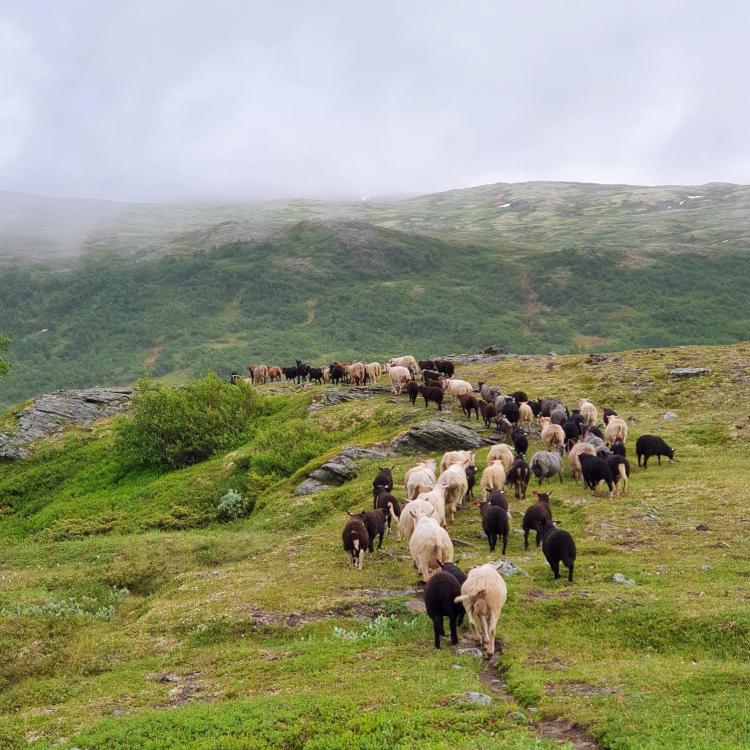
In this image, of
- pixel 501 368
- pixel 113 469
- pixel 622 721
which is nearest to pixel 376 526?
pixel 622 721

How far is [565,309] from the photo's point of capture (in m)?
162

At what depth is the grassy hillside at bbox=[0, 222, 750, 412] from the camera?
463ft

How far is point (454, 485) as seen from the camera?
22984 millimetres

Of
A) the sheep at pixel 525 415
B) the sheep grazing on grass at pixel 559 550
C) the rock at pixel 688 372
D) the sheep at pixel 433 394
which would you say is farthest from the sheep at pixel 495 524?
the rock at pixel 688 372

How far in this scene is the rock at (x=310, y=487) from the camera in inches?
1223

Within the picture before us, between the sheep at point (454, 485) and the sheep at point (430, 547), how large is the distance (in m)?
6.40

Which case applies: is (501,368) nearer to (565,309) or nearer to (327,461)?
(327,461)

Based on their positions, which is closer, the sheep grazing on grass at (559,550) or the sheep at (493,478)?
the sheep grazing on grass at (559,550)

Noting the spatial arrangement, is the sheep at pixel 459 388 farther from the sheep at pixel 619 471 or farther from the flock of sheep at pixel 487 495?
the sheep at pixel 619 471

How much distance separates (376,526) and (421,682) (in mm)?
9155

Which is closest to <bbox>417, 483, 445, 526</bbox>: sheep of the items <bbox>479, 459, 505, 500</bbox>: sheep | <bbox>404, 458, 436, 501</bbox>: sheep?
<bbox>404, 458, 436, 501</bbox>: sheep

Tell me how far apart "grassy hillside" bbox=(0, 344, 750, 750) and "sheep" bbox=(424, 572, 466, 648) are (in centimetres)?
55

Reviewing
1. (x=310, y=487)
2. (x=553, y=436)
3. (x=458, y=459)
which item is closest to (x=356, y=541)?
(x=458, y=459)

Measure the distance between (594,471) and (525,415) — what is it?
37.1ft
